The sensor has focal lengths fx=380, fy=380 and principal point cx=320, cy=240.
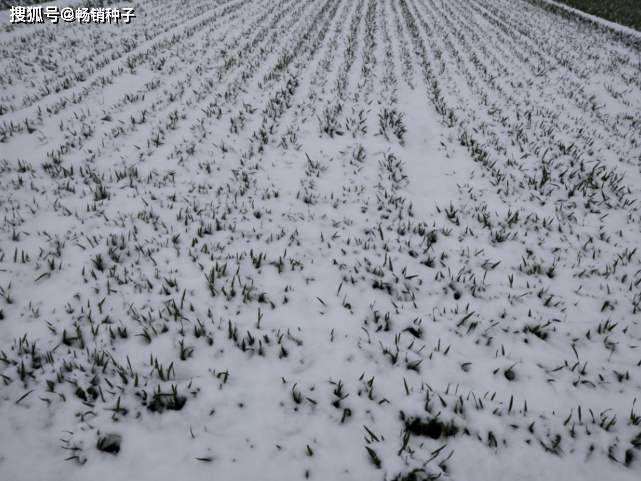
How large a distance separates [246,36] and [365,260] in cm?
1003

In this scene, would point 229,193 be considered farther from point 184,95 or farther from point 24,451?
point 184,95

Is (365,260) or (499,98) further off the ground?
(499,98)

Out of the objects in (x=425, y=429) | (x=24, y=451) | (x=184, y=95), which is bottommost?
(x=24, y=451)

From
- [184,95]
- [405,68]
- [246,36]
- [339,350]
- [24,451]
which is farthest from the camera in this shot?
[246,36]

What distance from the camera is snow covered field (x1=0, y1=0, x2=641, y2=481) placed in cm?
238

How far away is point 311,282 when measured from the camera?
353 centimetres

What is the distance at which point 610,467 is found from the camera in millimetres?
2332

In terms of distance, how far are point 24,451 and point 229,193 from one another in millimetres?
3100

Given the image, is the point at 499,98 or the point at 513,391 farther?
the point at 499,98

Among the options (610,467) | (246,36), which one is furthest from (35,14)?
(610,467)

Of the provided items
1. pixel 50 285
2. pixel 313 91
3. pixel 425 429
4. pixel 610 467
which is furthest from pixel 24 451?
pixel 313 91

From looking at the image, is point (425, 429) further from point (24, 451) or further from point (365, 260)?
point (24, 451)

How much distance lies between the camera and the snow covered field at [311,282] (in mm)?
2379

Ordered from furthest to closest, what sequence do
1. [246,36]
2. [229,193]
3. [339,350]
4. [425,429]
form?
1. [246,36]
2. [229,193]
3. [339,350]
4. [425,429]
